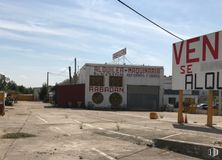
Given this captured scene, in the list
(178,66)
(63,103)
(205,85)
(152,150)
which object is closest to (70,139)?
(152,150)

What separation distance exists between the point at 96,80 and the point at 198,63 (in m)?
38.5

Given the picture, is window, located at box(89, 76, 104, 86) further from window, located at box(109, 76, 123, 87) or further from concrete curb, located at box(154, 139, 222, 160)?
concrete curb, located at box(154, 139, 222, 160)

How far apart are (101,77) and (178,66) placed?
3571cm

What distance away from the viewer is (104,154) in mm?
14625

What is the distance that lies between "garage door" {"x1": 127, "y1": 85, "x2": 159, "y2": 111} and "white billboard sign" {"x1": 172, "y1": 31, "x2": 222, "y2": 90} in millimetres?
35558

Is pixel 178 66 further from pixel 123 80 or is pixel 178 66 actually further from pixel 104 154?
pixel 123 80

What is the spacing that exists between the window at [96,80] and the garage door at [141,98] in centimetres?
421

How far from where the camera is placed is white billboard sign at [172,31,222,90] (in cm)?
3039

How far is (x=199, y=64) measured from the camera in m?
32.3

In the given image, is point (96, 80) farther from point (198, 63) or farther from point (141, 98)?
point (198, 63)

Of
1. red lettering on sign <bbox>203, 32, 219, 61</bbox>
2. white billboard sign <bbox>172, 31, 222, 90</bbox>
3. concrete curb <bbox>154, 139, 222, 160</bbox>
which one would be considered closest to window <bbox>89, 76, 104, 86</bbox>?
white billboard sign <bbox>172, 31, 222, 90</bbox>

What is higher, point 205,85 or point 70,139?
point 205,85

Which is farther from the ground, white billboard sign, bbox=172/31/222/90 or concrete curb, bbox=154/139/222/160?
white billboard sign, bbox=172/31/222/90

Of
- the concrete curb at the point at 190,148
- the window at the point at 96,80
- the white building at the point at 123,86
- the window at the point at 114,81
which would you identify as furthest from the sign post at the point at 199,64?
the window at the point at 114,81
